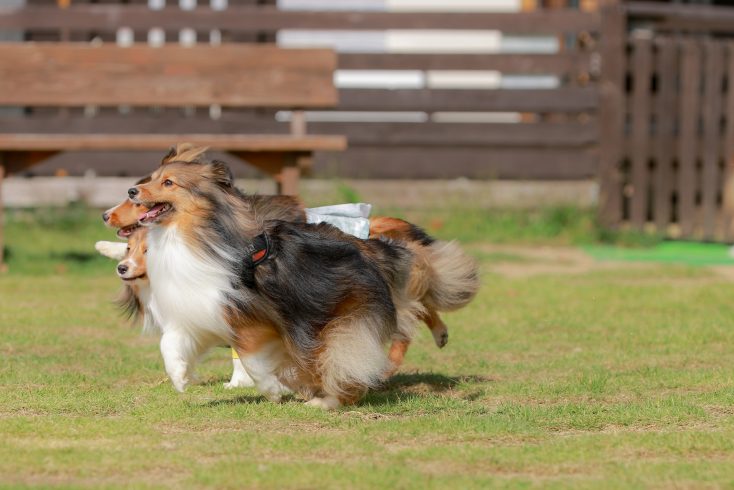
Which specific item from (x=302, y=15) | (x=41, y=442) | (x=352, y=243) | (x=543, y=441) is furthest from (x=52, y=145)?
(x=543, y=441)

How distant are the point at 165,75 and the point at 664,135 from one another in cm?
521

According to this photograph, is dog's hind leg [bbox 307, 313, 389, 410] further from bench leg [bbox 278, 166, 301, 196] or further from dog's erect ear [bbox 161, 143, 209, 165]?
bench leg [bbox 278, 166, 301, 196]

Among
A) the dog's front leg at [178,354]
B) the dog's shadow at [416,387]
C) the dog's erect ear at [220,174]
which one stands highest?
the dog's erect ear at [220,174]

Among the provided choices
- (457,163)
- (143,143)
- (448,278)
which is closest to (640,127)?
(457,163)

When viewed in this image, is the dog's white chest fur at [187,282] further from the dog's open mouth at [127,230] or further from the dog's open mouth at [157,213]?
the dog's open mouth at [127,230]

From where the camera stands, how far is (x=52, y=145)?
9656 mm

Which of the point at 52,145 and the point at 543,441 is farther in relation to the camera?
the point at 52,145

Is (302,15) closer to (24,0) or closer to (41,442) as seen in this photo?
(24,0)

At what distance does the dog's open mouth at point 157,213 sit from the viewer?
5.44 m

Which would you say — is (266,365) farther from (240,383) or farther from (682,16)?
(682,16)

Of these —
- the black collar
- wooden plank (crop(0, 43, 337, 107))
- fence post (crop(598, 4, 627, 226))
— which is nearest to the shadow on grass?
the black collar

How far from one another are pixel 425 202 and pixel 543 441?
311 inches

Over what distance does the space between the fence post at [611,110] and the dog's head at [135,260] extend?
7.44 meters

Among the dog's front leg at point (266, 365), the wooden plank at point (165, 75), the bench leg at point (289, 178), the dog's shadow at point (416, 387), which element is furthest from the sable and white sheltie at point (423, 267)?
the wooden plank at point (165, 75)
